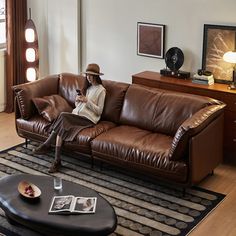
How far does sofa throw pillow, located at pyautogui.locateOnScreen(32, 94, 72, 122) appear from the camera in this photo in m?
5.08

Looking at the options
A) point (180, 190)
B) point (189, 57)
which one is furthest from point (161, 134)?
point (189, 57)

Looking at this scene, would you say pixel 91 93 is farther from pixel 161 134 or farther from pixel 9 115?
pixel 9 115

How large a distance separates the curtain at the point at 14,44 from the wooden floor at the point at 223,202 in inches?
32.0

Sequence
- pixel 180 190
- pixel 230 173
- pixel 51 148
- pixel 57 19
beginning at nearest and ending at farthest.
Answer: pixel 180 190
pixel 230 173
pixel 51 148
pixel 57 19

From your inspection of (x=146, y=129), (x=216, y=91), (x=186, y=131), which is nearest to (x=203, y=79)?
(x=216, y=91)

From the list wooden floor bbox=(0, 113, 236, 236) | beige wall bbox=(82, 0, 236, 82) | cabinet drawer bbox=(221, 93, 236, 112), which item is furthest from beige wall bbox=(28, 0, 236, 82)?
wooden floor bbox=(0, 113, 236, 236)

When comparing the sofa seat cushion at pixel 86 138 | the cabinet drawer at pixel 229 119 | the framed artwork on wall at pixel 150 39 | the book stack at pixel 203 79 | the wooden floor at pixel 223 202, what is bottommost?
the wooden floor at pixel 223 202

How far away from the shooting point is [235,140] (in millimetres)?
4992

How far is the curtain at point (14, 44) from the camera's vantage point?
20.9 feet

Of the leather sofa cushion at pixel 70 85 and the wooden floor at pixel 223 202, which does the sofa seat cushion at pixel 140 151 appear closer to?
the wooden floor at pixel 223 202

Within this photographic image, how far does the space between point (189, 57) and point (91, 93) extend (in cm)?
121

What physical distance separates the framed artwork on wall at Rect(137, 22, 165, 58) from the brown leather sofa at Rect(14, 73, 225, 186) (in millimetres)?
761

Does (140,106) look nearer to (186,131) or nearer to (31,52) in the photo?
(186,131)

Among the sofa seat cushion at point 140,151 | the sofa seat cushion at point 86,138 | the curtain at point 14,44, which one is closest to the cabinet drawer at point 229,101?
the sofa seat cushion at point 140,151
